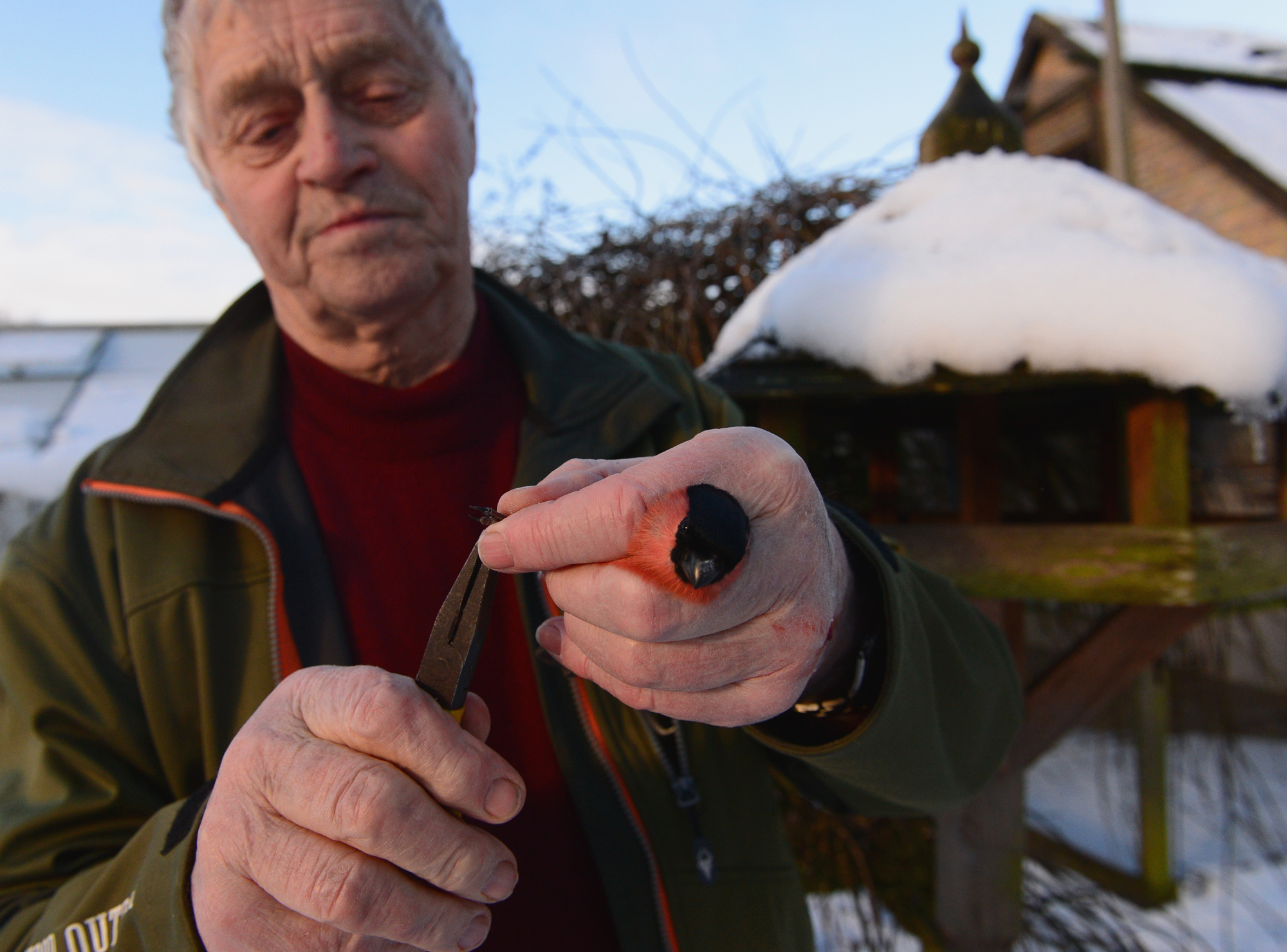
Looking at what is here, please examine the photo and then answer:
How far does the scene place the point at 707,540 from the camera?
2.06 ft

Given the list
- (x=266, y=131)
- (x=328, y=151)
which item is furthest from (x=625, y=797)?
(x=266, y=131)

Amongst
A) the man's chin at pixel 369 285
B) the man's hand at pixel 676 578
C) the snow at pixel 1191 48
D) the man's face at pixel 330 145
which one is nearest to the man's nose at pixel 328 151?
the man's face at pixel 330 145

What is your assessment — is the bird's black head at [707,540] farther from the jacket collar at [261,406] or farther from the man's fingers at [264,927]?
the jacket collar at [261,406]

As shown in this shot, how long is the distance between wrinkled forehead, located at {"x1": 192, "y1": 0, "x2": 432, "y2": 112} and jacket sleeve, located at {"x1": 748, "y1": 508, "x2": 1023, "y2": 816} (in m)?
1.15

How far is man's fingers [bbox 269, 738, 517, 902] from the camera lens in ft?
2.38

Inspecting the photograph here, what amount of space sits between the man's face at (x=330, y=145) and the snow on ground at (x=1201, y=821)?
425 centimetres

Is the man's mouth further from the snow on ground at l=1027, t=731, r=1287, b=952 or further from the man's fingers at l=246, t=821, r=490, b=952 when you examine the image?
the snow on ground at l=1027, t=731, r=1287, b=952

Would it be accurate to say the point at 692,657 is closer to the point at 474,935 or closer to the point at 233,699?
the point at 474,935

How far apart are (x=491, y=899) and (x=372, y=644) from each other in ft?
1.92

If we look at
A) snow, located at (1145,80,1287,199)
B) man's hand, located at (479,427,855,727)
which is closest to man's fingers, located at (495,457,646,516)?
A: man's hand, located at (479,427,855,727)

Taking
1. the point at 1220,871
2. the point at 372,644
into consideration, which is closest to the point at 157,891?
the point at 372,644

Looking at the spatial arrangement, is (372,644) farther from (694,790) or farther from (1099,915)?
(1099,915)

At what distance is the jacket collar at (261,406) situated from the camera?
4.25ft

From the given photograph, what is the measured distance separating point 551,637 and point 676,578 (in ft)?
0.78
